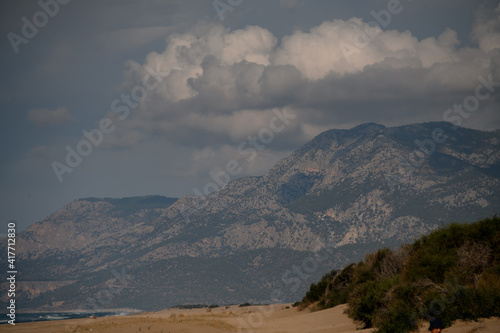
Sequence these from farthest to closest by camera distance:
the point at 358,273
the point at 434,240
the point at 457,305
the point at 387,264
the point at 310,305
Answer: the point at 310,305 < the point at 358,273 < the point at 387,264 < the point at 434,240 < the point at 457,305

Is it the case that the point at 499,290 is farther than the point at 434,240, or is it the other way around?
the point at 434,240

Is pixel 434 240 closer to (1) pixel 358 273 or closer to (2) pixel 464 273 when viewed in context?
(2) pixel 464 273

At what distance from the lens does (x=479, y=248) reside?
27656mm

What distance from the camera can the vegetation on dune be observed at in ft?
68.2

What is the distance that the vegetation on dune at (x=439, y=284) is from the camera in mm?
20784

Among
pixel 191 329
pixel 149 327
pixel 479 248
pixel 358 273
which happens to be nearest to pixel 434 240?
pixel 479 248

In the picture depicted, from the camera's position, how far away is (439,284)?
24.7 meters

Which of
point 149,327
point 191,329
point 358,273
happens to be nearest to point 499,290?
point 191,329

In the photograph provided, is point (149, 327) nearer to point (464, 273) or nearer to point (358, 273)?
point (464, 273)

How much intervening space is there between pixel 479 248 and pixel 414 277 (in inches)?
159

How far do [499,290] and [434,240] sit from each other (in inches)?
450

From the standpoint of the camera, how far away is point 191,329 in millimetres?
28203

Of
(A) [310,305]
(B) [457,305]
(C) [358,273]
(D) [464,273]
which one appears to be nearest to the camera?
(B) [457,305]

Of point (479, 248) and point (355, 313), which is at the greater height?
point (479, 248)
